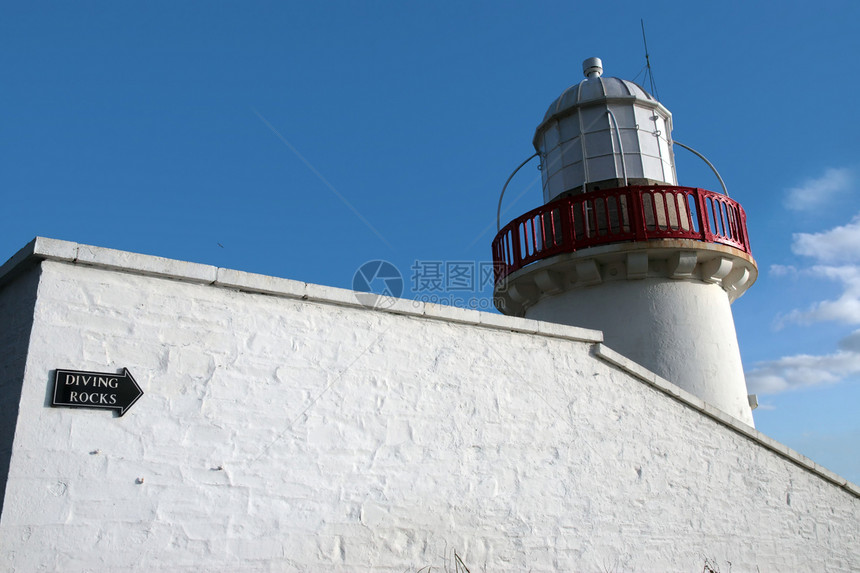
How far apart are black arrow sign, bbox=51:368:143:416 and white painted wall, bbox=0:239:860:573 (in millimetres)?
62

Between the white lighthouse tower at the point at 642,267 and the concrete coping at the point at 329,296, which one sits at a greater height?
the white lighthouse tower at the point at 642,267

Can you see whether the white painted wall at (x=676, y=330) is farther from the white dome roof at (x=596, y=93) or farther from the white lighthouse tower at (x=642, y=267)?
the white dome roof at (x=596, y=93)

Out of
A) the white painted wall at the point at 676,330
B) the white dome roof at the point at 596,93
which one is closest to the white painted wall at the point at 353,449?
the white painted wall at the point at 676,330

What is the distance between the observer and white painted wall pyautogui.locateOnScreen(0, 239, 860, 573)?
4.15 meters

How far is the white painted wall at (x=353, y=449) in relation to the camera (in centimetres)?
415

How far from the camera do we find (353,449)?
504 centimetres


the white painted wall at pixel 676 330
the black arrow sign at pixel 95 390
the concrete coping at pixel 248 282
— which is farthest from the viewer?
the white painted wall at pixel 676 330

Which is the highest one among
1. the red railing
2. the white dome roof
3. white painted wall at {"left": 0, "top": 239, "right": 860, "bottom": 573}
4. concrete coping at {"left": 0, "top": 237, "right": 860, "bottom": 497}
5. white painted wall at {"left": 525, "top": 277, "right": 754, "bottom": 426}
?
the white dome roof

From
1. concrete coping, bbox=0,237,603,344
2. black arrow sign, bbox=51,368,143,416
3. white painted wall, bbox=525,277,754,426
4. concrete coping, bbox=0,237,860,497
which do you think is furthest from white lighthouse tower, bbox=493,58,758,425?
black arrow sign, bbox=51,368,143,416

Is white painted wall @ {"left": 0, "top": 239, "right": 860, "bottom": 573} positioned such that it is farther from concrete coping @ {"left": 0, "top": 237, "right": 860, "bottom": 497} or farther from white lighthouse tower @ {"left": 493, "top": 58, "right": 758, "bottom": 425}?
white lighthouse tower @ {"left": 493, "top": 58, "right": 758, "bottom": 425}

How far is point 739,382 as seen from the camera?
9.23m

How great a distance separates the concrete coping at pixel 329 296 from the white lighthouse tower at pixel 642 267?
1.67 metres

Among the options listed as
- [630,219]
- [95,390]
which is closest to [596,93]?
[630,219]

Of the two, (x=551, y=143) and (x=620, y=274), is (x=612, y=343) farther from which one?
(x=551, y=143)
